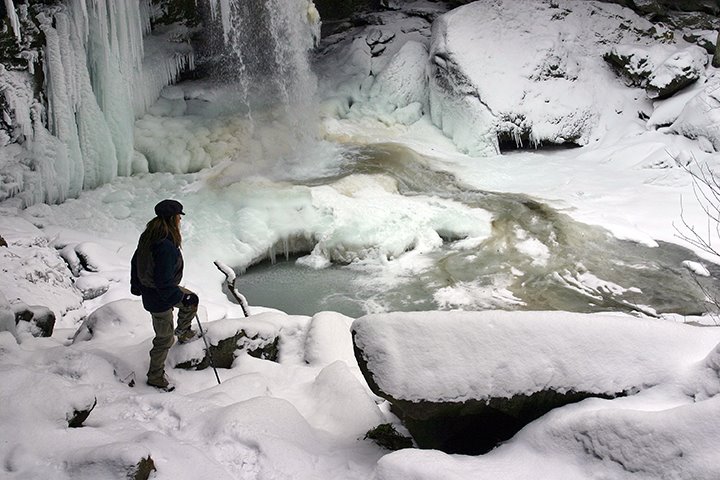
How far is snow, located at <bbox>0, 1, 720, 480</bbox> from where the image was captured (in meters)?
2.69

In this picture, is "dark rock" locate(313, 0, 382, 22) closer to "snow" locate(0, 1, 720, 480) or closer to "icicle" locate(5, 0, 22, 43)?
"snow" locate(0, 1, 720, 480)

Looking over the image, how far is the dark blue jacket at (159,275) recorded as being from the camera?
3.70m

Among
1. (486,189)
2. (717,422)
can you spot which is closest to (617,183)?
(486,189)

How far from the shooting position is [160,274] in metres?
3.73

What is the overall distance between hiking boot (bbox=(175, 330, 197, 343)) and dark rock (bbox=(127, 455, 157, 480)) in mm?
1922

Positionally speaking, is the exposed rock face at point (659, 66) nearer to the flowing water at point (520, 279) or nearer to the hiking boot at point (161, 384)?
the flowing water at point (520, 279)

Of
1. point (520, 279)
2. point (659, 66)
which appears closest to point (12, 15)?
point (520, 279)

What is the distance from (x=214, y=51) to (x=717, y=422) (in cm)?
1335

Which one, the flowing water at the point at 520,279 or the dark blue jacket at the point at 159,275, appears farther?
the flowing water at the point at 520,279

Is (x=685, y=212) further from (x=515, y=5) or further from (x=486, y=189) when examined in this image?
(x=515, y=5)

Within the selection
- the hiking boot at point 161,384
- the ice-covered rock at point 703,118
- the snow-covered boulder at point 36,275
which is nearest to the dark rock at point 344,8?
the ice-covered rock at point 703,118

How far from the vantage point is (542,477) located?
2.52 metres

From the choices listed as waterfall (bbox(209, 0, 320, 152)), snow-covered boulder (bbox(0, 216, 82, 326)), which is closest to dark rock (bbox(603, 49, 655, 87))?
waterfall (bbox(209, 0, 320, 152))

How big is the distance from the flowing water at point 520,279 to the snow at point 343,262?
8cm
